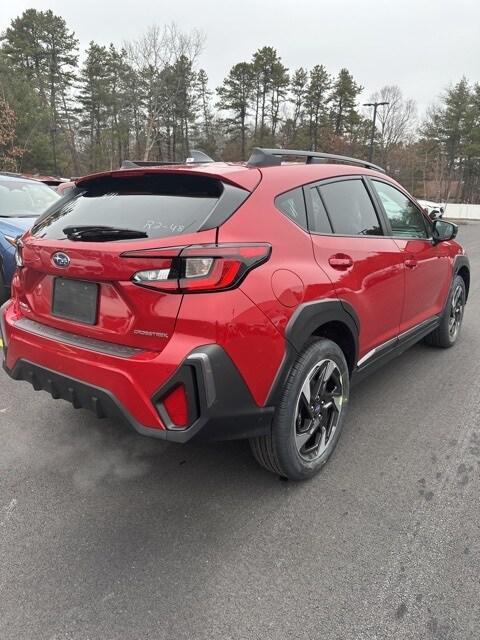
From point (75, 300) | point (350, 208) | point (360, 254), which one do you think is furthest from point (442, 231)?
point (75, 300)

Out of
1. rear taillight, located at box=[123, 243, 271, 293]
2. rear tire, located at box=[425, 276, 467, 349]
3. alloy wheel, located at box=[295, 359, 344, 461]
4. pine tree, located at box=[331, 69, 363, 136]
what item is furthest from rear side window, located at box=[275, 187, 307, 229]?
pine tree, located at box=[331, 69, 363, 136]

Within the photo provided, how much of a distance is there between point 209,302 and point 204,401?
412 mm

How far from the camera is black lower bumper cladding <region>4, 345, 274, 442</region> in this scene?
6.40 ft

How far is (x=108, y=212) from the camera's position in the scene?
2.39 meters

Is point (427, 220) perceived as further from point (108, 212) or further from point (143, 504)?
point (143, 504)

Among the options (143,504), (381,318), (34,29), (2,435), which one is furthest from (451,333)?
(34,29)

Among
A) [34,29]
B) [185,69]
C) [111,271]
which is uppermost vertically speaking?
[34,29]

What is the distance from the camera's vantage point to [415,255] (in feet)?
11.8

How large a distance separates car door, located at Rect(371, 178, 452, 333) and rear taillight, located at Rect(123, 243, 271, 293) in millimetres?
1805

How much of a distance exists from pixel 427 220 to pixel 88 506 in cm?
341

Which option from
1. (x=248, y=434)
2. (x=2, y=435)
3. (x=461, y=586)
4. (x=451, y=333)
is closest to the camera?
(x=461, y=586)

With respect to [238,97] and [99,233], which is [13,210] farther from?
[238,97]

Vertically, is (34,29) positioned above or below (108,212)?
above

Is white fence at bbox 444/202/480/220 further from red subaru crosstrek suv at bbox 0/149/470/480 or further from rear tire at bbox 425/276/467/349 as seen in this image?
red subaru crosstrek suv at bbox 0/149/470/480
